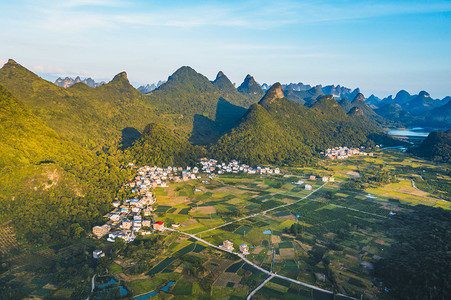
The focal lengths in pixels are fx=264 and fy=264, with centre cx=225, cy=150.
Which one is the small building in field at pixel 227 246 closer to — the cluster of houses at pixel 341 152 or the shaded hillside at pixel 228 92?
the cluster of houses at pixel 341 152

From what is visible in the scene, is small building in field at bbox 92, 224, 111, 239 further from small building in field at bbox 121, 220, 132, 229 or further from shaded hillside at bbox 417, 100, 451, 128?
shaded hillside at bbox 417, 100, 451, 128

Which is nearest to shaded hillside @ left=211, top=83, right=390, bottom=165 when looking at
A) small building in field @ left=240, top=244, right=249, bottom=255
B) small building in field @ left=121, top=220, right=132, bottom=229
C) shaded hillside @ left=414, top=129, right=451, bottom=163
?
shaded hillside @ left=414, top=129, right=451, bottom=163

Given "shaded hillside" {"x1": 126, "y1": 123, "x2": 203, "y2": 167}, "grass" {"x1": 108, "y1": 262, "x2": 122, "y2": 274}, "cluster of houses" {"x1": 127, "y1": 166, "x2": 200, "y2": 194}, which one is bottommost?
"grass" {"x1": 108, "y1": 262, "x2": 122, "y2": 274}

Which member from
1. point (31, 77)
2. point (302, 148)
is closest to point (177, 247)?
point (302, 148)

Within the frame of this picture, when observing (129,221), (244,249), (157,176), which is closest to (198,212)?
(129,221)

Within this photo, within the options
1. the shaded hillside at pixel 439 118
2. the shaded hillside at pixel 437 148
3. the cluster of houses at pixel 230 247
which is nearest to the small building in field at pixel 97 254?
the cluster of houses at pixel 230 247

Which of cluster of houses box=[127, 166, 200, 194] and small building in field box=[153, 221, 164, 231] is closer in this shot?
small building in field box=[153, 221, 164, 231]
